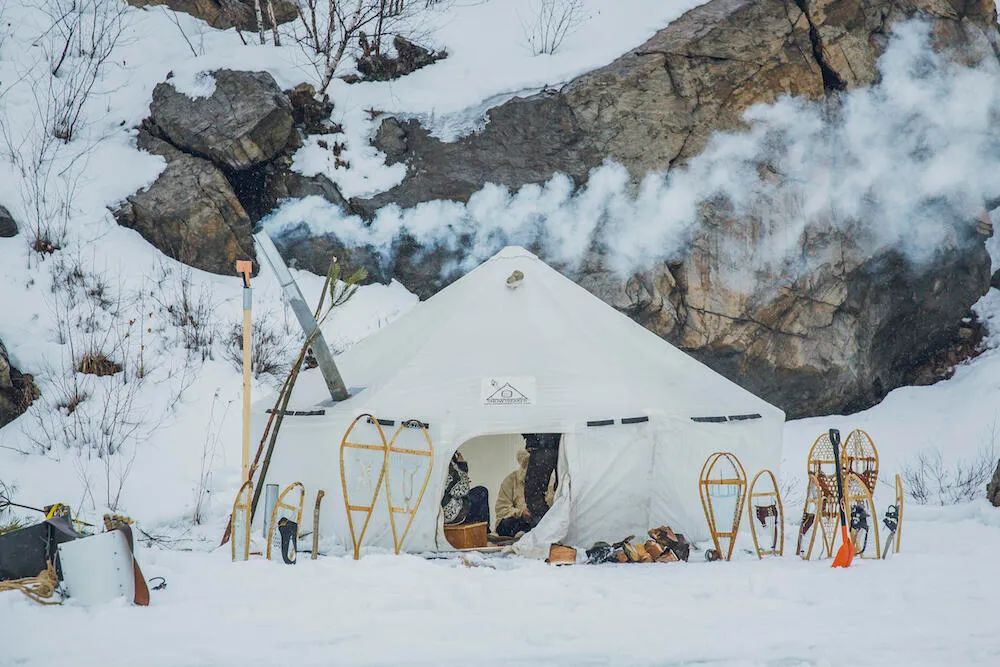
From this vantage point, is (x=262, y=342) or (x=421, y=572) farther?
(x=262, y=342)

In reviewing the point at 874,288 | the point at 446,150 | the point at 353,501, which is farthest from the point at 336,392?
the point at 874,288

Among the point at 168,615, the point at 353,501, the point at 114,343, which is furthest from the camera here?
the point at 114,343

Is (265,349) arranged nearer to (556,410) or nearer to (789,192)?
(556,410)

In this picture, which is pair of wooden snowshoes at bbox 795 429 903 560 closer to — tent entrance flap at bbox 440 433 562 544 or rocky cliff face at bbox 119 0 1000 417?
tent entrance flap at bbox 440 433 562 544

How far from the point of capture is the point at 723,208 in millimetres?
10742

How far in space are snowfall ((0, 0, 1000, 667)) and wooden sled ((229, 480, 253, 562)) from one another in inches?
5.0

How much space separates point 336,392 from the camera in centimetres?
643

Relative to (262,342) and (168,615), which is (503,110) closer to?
(262,342)

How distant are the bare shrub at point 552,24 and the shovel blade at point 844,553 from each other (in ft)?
27.2

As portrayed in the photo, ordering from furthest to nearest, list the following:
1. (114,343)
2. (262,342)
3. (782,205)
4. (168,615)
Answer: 1. (782,205)
2. (262,342)
3. (114,343)
4. (168,615)

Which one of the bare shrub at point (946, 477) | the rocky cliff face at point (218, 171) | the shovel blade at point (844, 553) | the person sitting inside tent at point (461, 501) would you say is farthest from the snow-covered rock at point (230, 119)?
the shovel blade at point (844, 553)

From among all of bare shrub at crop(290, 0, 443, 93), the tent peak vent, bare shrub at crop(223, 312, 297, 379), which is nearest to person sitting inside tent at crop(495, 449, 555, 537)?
the tent peak vent

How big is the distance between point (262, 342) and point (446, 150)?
315 centimetres

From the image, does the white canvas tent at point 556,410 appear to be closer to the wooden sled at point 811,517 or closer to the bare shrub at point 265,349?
the wooden sled at point 811,517
